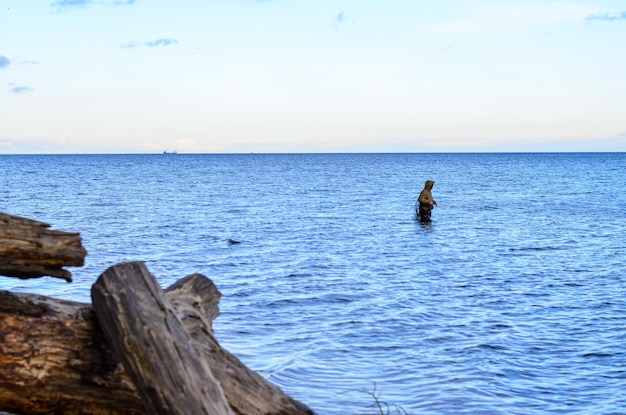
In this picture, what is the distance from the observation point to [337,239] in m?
27.8

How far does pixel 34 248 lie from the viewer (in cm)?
376

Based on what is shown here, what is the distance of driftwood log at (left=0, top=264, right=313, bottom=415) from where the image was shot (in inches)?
156

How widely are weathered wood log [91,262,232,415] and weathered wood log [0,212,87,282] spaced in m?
0.22

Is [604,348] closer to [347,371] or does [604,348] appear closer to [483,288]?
[347,371]

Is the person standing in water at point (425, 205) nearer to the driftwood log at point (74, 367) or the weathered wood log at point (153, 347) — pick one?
the driftwood log at point (74, 367)

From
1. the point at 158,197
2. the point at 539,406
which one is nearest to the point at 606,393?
the point at 539,406

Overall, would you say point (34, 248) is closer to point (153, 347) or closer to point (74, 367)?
point (74, 367)

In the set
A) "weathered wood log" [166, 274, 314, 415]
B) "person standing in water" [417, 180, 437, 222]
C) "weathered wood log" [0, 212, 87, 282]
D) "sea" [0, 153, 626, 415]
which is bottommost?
"sea" [0, 153, 626, 415]

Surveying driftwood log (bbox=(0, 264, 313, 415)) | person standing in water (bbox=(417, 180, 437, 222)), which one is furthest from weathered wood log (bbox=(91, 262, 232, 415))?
person standing in water (bbox=(417, 180, 437, 222))

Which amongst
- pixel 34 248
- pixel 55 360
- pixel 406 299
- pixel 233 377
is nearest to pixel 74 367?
pixel 55 360

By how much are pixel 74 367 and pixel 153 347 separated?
0.70 meters

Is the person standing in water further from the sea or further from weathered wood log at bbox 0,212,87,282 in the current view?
weathered wood log at bbox 0,212,87,282

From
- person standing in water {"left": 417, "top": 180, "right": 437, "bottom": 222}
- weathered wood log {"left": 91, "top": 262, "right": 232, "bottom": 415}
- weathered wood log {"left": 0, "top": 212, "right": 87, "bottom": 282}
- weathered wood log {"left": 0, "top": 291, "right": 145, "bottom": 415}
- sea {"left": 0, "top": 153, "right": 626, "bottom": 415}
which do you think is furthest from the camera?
person standing in water {"left": 417, "top": 180, "right": 437, "bottom": 222}

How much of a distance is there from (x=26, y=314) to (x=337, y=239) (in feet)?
78.6
